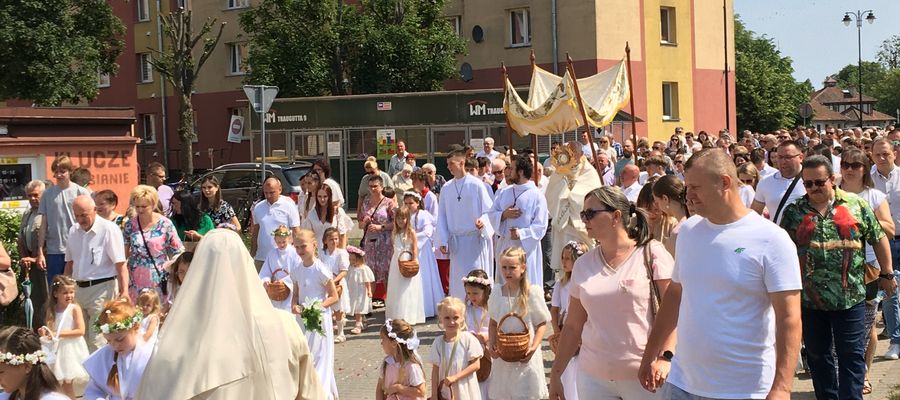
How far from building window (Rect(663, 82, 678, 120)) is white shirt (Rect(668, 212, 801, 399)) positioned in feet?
123

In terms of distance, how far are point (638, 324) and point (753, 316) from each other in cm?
85

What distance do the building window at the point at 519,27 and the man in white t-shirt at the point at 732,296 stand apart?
36.2 meters

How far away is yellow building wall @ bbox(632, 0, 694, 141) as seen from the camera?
1602 inches

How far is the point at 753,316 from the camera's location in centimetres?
479

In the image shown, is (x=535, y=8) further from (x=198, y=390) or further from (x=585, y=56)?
(x=198, y=390)

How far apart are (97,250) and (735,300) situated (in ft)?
23.0

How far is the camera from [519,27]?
41.1 m

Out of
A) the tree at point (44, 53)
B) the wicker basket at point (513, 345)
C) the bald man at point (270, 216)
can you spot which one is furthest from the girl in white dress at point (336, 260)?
the tree at point (44, 53)

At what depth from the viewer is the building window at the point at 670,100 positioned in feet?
137

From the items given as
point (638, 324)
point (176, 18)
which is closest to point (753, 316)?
point (638, 324)

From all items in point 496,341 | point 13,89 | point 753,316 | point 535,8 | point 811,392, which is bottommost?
point 811,392

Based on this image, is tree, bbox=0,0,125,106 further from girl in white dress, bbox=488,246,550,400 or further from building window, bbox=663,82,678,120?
girl in white dress, bbox=488,246,550,400

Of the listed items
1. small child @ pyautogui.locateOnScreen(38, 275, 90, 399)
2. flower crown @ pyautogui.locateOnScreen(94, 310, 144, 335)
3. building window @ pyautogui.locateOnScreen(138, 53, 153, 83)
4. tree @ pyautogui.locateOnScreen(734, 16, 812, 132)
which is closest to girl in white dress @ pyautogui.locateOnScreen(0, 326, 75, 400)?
flower crown @ pyautogui.locateOnScreen(94, 310, 144, 335)

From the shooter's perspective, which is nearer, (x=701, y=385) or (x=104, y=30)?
(x=701, y=385)
